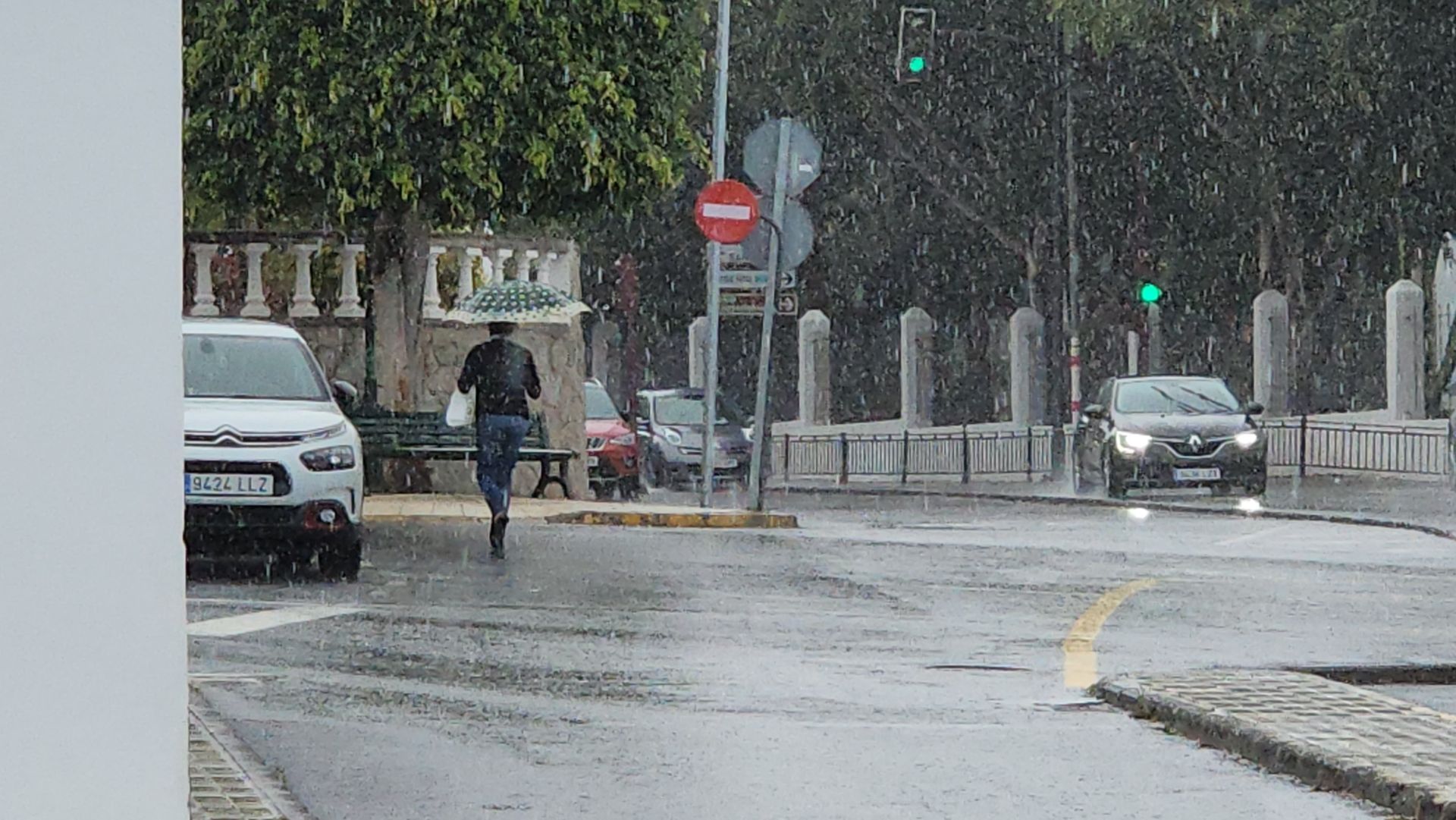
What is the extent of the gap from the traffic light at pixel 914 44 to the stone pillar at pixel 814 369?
59.8ft

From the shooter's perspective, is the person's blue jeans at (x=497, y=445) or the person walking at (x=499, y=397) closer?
the person's blue jeans at (x=497, y=445)

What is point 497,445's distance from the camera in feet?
62.0

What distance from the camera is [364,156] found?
24891mm

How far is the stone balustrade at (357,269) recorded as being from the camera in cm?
2581

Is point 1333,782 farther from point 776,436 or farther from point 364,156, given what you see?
point 776,436

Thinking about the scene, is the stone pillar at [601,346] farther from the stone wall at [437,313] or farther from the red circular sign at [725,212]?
the red circular sign at [725,212]

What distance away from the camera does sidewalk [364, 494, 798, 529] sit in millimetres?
22453

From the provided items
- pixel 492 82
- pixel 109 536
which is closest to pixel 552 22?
pixel 492 82

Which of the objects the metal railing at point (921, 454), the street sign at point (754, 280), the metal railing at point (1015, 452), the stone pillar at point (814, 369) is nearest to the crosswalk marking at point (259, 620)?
the street sign at point (754, 280)

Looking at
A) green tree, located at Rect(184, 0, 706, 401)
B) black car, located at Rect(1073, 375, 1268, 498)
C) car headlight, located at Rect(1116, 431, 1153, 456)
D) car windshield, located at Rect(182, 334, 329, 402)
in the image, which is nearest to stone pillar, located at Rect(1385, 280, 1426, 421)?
black car, located at Rect(1073, 375, 1268, 498)

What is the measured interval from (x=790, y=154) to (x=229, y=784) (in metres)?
16.9

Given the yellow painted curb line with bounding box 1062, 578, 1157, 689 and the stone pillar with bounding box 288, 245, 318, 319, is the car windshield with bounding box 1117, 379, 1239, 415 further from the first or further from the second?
the yellow painted curb line with bounding box 1062, 578, 1157, 689

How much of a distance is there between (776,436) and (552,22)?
23527 mm

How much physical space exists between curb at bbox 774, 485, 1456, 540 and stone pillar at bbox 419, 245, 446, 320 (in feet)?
24.5
